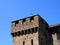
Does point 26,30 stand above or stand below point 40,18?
below

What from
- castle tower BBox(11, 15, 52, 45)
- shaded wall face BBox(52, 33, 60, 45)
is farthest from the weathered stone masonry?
shaded wall face BBox(52, 33, 60, 45)

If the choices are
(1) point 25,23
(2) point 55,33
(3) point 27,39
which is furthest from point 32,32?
(2) point 55,33

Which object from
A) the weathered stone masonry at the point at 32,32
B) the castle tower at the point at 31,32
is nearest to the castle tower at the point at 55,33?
the weathered stone masonry at the point at 32,32

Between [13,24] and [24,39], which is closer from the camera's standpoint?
[24,39]

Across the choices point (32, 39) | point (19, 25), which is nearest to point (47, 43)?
point (32, 39)

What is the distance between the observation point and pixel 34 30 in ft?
58.4

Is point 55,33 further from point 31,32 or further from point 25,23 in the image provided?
point 25,23

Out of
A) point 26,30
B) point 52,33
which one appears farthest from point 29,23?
point 52,33

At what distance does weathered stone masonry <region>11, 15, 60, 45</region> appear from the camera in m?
17.6

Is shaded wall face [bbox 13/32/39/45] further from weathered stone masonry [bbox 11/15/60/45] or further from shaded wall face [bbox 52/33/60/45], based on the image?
shaded wall face [bbox 52/33/60/45]

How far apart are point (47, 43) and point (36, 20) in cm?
246

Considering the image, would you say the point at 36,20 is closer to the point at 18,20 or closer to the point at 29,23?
the point at 29,23

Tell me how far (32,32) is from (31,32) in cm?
10

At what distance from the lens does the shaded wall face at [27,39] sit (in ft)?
57.1
